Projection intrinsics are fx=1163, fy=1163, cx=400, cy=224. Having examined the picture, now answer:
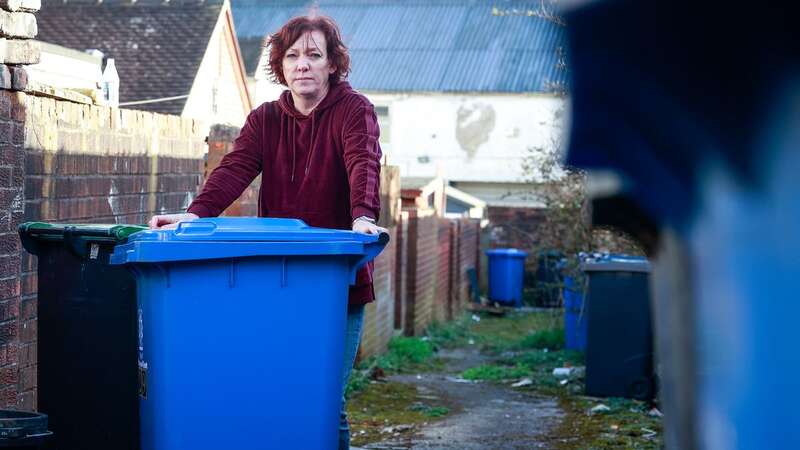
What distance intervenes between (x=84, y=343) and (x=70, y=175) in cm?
172

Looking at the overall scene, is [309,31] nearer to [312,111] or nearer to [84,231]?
[312,111]

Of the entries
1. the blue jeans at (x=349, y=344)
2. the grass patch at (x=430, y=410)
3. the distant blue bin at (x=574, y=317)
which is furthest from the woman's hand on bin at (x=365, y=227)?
the distant blue bin at (x=574, y=317)

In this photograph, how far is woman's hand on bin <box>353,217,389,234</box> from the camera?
3.96m

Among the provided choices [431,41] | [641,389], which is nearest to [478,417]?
[641,389]

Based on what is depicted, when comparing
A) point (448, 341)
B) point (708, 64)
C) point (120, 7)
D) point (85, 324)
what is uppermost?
point (120, 7)

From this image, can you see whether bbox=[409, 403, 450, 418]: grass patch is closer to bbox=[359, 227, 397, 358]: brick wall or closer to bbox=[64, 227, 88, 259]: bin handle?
bbox=[359, 227, 397, 358]: brick wall

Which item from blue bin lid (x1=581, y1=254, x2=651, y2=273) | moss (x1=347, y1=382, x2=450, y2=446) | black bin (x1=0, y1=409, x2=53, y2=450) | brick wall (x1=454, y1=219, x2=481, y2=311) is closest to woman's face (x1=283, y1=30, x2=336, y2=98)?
black bin (x1=0, y1=409, x2=53, y2=450)

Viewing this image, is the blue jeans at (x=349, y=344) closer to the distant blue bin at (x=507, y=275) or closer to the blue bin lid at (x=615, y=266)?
the blue bin lid at (x=615, y=266)

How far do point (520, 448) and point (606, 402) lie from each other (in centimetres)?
213

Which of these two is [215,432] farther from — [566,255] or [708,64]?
[566,255]

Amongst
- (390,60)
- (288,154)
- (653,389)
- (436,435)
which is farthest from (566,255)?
(390,60)

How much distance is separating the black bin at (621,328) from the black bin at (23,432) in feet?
22.3

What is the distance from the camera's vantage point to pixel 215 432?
12.2 ft

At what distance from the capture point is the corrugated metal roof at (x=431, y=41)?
32031 mm
